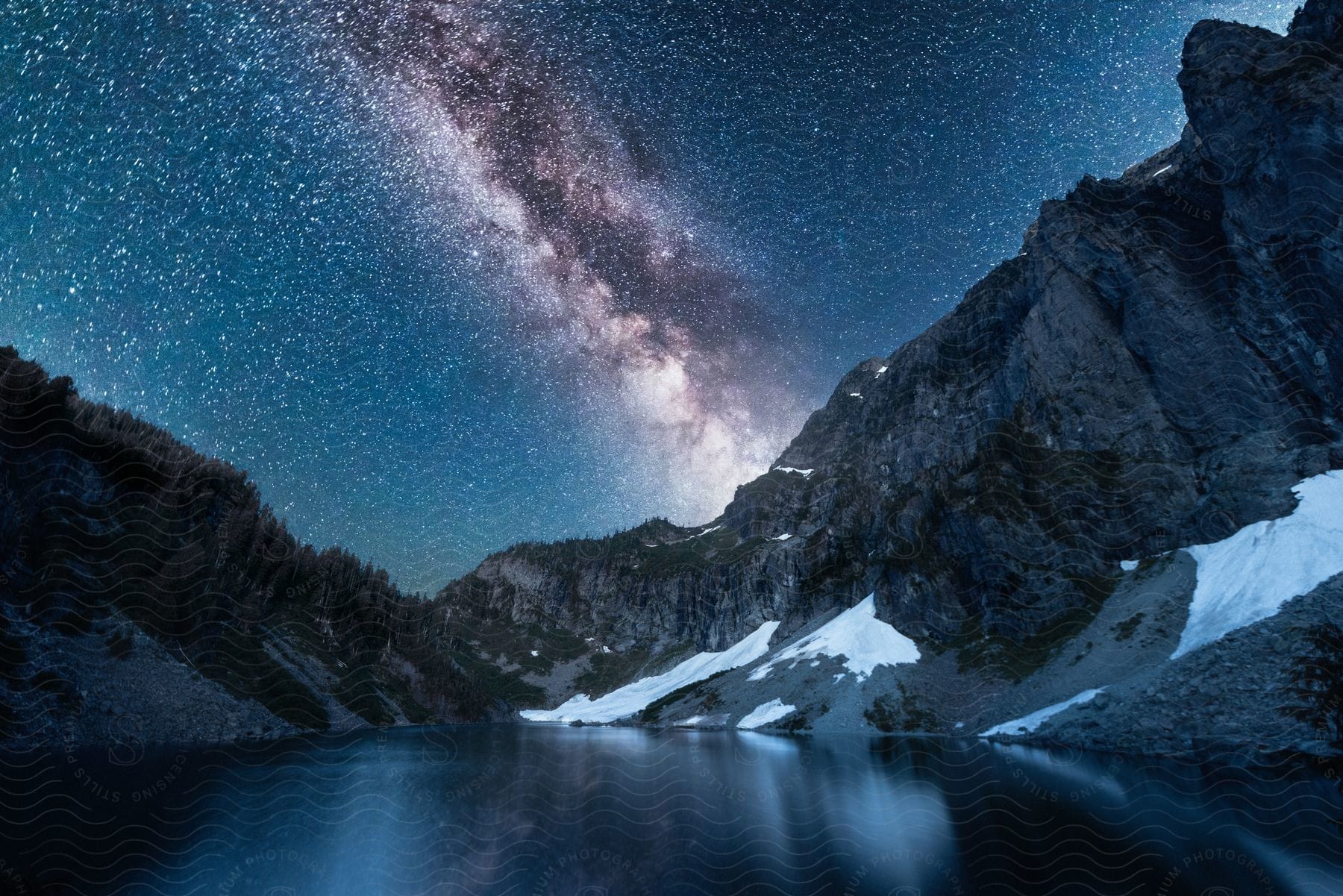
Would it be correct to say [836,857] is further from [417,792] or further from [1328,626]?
[1328,626]

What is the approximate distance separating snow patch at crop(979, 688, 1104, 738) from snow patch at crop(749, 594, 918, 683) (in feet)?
102

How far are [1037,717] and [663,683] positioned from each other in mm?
136726

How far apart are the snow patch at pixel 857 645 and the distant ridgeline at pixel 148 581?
78797mm

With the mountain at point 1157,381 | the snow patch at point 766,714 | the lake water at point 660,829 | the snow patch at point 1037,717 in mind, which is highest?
the mountain at point 1157,381

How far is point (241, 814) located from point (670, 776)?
24.3 metres

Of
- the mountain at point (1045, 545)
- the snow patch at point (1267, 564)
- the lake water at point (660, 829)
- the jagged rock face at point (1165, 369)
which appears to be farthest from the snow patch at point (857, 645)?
the lake water at point (660, 829)

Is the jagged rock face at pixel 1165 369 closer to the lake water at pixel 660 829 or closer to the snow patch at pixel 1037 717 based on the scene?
the snow patch at pixel 1037 717

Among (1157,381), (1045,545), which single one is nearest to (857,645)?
(1045,545)

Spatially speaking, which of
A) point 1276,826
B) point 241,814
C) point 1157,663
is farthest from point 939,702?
point 241,814

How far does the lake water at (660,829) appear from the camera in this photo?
53.8 feet

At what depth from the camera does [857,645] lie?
106312mm

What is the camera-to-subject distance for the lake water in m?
16.4

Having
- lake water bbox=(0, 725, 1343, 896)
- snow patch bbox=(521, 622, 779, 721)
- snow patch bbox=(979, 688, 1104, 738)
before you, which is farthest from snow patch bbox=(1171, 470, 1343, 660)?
snow patch bbox=(521, 622, 779, 721)

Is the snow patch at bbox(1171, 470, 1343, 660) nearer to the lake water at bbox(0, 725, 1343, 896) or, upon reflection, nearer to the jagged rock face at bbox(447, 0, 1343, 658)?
the jagged rock face at bbox(447, 0, 1343, 658)
